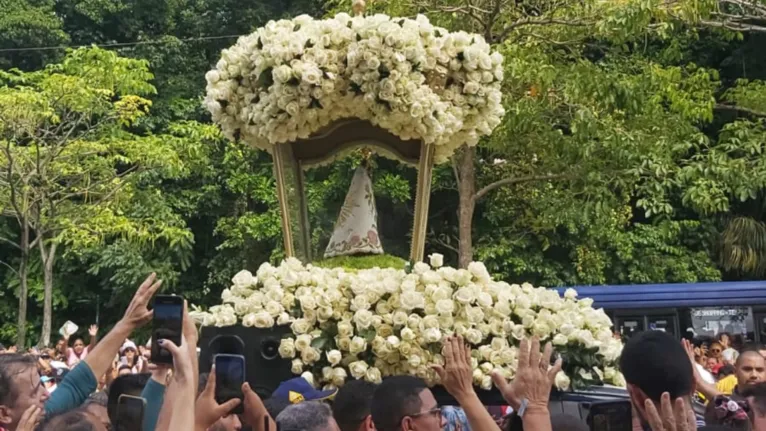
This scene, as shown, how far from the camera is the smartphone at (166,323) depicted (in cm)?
326

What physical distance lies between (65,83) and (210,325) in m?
13.8

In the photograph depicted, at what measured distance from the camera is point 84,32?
27.6 metres

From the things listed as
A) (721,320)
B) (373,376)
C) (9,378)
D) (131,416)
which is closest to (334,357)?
(373,376)

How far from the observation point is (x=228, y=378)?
3346 mm

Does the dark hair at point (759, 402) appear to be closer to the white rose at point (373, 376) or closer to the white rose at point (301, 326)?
the white rose at point (373, 376)

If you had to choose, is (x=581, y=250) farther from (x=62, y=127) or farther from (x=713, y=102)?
(x=62, y=127)

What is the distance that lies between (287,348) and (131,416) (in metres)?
1.58

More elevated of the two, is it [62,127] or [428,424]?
[62,127]

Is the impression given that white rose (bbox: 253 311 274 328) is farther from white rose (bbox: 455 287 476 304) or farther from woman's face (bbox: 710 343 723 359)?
woman's face (bbox: 710 343 723 359)

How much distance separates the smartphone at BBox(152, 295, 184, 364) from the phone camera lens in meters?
1.23

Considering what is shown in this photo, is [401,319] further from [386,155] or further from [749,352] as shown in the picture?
[749,352]

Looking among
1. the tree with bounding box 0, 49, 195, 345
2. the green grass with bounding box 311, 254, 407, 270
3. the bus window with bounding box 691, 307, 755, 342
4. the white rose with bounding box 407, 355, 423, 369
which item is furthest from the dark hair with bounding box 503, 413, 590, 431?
the tree with bounding box 0, 49, 195, 345

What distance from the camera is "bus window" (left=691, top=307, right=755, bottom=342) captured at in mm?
16859

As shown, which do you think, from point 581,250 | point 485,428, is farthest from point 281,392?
point 581,250
